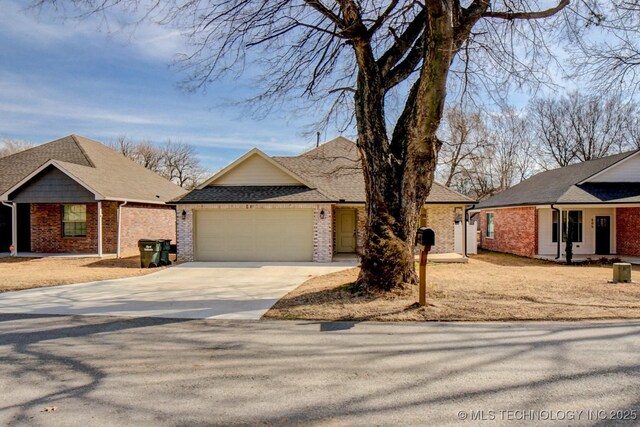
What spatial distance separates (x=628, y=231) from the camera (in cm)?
1745

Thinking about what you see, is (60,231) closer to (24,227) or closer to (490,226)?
(24,227)

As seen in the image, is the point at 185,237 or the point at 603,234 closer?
the point at 185,237

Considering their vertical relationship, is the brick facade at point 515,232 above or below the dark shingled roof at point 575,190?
below

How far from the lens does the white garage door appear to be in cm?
1563

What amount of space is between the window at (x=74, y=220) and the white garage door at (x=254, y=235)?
228 inches

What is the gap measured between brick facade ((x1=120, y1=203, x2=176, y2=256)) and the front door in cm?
853

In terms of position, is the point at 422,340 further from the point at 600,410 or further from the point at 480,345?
the point at 600,410

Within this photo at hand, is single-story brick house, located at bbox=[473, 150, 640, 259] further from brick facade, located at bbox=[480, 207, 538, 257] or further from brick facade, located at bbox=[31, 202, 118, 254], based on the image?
brick facade, located at bbox=[31, 202, 118, 254]

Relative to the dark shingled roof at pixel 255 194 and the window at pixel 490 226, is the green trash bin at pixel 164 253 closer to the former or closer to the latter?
the dark shingled roof at pixel 255 194

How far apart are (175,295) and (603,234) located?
18.3 metres

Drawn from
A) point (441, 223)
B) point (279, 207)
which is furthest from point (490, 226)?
point (279, 207)

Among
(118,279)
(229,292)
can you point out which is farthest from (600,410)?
(118,279)

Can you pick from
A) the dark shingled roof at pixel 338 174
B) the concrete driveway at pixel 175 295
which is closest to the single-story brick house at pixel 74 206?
the concrete driveway at pixel 175 295

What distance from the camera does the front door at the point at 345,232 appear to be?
18.0 m
